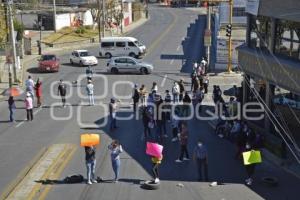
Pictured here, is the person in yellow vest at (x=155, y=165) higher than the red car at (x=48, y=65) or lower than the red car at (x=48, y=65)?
lower

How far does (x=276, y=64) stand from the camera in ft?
78.1

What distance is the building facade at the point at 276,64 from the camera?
74.1 ft

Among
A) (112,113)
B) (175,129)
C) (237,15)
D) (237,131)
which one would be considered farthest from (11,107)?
(237,15)

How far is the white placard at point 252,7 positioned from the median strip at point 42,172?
→ 31.6 feet

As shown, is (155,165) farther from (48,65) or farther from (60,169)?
(48,65)

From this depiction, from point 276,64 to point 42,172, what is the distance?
391 inches

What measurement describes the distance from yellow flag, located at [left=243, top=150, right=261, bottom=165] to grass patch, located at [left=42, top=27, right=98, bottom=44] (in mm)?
50132

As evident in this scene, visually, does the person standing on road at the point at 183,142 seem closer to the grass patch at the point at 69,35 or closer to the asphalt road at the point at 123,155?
the asphalt road at the point at 123,155

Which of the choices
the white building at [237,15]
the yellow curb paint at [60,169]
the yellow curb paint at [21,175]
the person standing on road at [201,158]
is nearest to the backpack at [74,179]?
the yellow curb paint at [60,169]

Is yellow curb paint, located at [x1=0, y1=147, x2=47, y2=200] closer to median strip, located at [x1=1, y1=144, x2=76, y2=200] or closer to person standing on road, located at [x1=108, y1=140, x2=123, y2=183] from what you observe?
median strip, located at [x1=1, y1=144, x2=76, y2=200]

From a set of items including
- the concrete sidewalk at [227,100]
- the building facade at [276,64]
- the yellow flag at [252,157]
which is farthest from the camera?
the building facade at [276,64]

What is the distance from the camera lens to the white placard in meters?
A: 25.9

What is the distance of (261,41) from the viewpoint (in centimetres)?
2653

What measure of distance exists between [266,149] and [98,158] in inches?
253
